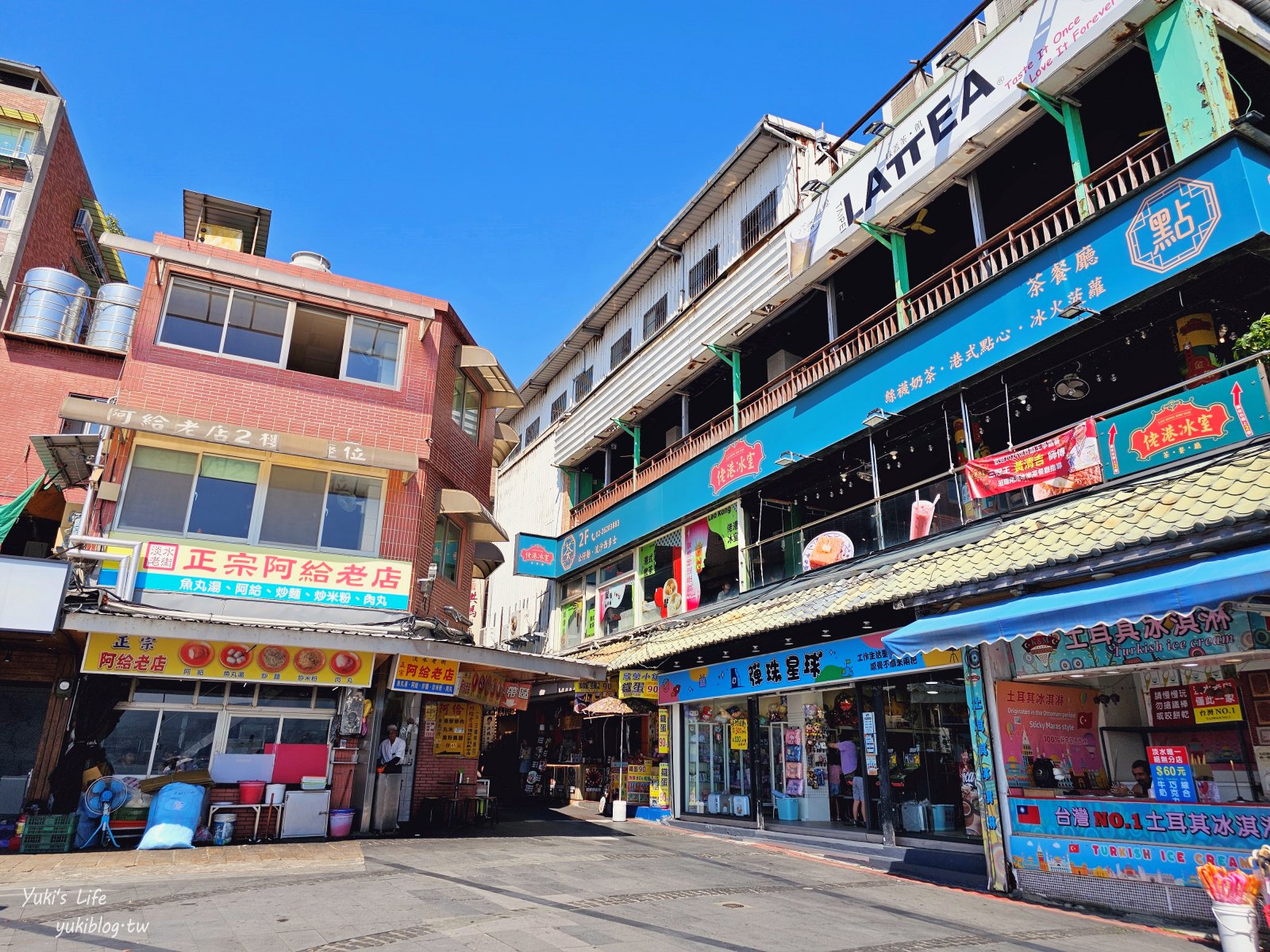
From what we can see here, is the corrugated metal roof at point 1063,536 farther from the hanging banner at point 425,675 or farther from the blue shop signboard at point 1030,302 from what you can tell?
the hanging banner at point 425,675

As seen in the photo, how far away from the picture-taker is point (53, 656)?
13.5m

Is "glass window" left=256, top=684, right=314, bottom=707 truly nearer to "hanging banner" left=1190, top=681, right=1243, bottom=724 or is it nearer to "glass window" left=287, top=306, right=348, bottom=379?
"glass window" left=287, top=306, right=348, bottom=379

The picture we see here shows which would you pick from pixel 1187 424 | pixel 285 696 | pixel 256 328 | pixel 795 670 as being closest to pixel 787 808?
pixel 795 670

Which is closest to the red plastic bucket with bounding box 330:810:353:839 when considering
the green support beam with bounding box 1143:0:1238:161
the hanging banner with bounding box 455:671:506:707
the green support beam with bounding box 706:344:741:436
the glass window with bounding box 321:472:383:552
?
the hanging banner with bounding box 455:671:506:707

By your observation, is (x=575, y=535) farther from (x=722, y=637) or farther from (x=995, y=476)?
(x=995, y=476)

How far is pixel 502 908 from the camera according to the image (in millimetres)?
7848

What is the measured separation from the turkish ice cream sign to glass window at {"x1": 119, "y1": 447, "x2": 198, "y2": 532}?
53cm

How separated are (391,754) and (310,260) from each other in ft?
35.6

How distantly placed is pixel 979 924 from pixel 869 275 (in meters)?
12.7

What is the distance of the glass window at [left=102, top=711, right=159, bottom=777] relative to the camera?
12984 millimetres

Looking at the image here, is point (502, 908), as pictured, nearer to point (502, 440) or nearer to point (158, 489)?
point (158, 489)

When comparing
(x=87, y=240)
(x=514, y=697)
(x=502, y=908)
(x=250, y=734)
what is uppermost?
(x=87, y=240)

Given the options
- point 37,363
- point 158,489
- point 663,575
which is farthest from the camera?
point 663,575

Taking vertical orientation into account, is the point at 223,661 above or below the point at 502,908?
above
